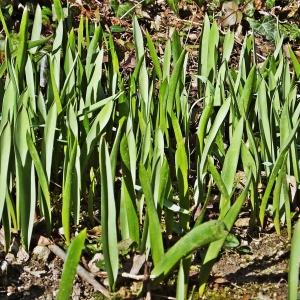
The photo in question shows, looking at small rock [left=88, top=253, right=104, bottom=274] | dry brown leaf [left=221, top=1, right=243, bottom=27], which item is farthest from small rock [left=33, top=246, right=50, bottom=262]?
dry brown leaf [left=221, top=1, right=243, bottom=27]

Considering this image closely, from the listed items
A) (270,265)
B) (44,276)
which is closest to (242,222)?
(270,265)

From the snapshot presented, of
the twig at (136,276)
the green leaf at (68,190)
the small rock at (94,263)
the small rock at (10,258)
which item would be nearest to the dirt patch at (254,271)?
the twig at (136,276)

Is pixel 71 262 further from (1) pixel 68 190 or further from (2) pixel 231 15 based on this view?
(2) pixel 231 15

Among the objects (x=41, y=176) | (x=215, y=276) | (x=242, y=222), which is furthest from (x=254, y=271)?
(x=41, y=176)

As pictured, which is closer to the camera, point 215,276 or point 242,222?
point 215,276

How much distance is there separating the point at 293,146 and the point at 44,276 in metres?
0.74

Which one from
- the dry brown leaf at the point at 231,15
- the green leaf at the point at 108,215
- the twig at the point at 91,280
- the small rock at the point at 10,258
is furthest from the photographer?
the dry brown leaf at the point at 231,15

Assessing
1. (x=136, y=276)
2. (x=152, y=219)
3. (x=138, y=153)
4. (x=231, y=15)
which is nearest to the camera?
(x=152, y=219)

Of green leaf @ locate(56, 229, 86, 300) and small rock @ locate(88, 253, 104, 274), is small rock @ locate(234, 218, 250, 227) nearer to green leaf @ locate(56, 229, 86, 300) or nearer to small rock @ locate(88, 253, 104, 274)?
small rock @ locate(88, 253, 104, 274)

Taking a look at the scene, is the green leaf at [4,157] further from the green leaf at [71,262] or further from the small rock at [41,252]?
the green leaf at [71,262]

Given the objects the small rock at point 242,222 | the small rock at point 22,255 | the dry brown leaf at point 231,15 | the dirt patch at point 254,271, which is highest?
the dry brown leaf at point 231,15

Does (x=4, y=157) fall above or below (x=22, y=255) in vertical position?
above

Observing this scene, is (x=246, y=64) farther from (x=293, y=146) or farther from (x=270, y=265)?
(x=270, y=265)

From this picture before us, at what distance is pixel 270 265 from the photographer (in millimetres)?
1629
